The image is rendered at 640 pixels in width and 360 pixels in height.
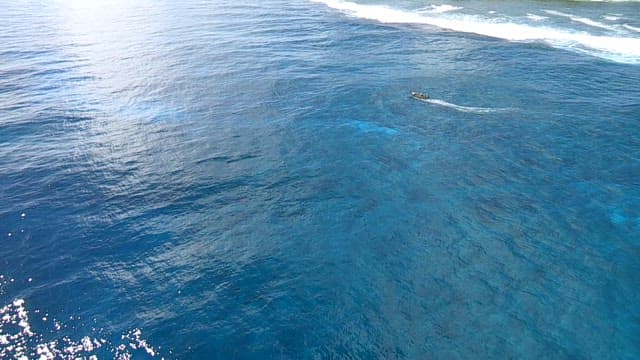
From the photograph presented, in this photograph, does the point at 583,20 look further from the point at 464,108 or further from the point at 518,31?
the point at 464,108

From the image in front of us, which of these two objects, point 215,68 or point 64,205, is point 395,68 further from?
point 64,205

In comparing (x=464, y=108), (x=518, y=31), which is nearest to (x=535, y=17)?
(x=518, y=31)

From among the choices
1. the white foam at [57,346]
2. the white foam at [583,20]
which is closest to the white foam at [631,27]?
the white foam at [583,20]

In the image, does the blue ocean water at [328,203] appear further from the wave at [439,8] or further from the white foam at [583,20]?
the wave at [439,8]

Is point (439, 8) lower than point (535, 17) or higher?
higher

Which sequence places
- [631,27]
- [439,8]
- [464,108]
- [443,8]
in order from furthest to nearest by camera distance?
[439,8], [443,8], [631,27], [464,108]

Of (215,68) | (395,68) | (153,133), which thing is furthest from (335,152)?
(215,68)

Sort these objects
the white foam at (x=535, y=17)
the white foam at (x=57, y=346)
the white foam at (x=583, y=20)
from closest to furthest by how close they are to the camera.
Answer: the white foam at (x=57, y=346) < the white foam at (x=583, y=20) < the white foam at (x=535, y=17)
